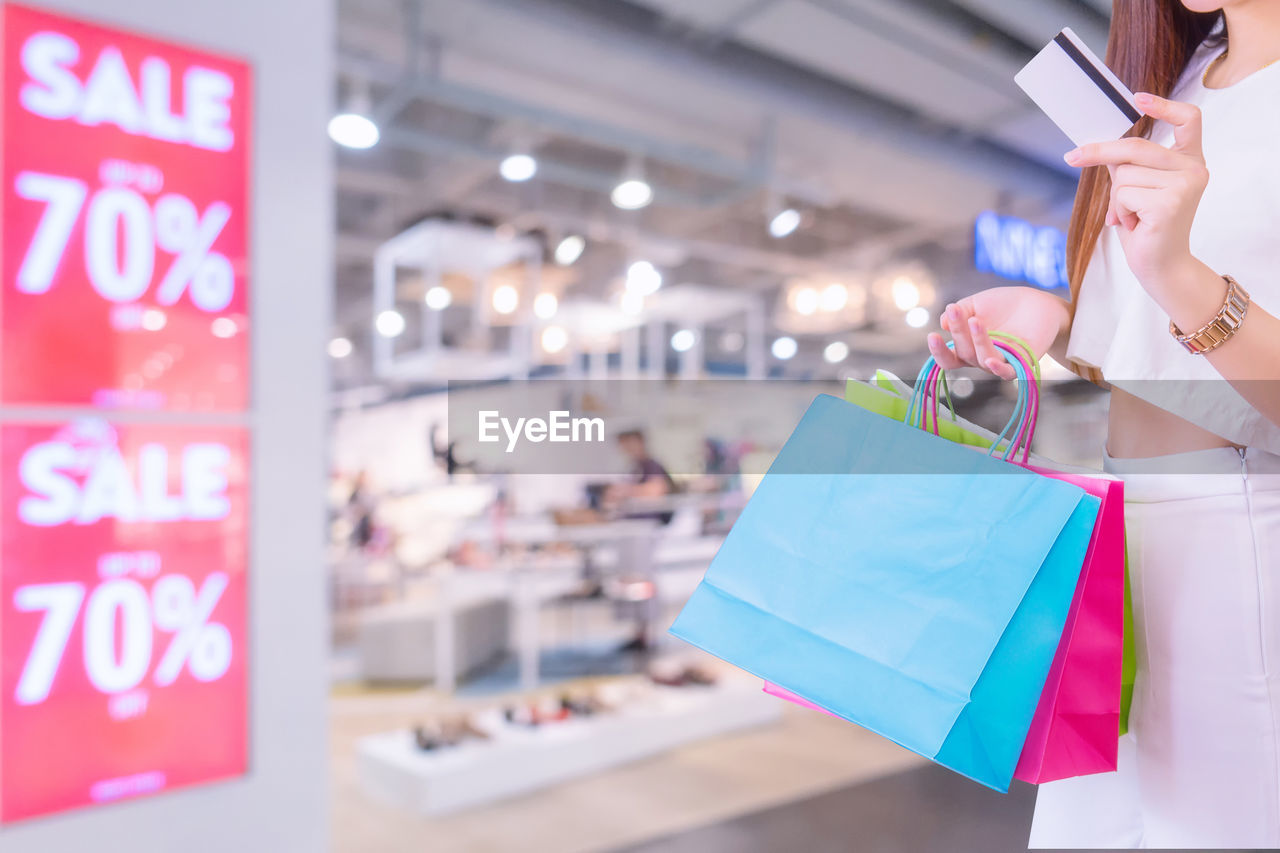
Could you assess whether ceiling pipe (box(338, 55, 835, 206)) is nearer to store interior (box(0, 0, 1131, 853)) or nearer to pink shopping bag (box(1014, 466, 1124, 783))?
store interior (box(0, 0, 1131, 853))

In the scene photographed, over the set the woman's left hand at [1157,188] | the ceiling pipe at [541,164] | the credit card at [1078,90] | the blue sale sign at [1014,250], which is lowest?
the woman's left hand at [1157,188]

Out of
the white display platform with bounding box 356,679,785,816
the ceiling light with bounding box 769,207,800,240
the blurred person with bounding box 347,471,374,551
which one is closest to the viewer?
the white display platform with bounding box 356,679,785,816

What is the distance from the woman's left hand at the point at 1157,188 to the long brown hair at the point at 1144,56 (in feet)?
0.37

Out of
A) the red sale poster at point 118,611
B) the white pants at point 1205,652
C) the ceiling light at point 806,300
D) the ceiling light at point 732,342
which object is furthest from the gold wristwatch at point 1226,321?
the ceiling light at point 732,342

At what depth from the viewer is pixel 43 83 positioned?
1748 millimetres

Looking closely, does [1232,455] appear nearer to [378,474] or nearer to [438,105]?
[438,105]

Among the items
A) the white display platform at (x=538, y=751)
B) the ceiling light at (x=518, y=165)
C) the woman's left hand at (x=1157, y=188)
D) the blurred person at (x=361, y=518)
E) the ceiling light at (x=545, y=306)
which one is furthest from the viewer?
the blurred person at (x=361, y=518)

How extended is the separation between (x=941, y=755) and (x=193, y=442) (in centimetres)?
190

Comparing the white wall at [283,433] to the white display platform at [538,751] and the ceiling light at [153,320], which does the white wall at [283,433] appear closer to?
the ceiling light at [153,320]

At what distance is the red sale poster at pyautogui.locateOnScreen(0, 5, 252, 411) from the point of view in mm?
1709

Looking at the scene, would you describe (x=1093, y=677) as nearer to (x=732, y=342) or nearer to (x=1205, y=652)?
(x=1205, y=652)

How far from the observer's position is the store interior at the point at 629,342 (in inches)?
91.1

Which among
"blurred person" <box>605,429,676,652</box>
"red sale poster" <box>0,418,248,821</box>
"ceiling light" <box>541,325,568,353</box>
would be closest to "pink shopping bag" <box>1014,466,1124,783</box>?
"blurred person" <box>605,429,676,652</box>

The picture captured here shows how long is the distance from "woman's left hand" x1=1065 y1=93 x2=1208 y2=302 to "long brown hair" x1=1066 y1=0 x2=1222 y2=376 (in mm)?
113
